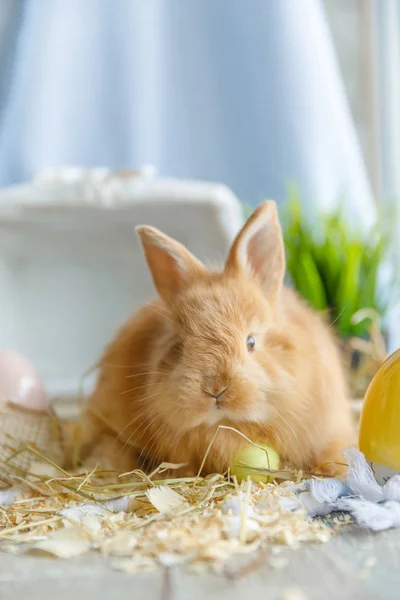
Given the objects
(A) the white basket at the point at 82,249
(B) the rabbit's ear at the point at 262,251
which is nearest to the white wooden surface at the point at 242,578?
(B) the rabbit's ear at the point at 262,251

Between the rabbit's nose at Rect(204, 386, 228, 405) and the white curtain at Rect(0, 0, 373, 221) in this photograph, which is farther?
the white curtain at Rect(0, 0, 373, 221)

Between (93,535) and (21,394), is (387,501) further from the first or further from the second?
(21,394)

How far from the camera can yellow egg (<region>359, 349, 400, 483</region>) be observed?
0.97 m

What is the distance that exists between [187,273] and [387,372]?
37 centimetres

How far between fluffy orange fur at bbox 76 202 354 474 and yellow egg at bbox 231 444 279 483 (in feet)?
0.06

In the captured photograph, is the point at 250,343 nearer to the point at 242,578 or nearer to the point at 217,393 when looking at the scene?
the point at 217,393

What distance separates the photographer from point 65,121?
208cm

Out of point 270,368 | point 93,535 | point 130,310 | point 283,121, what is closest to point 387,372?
point 270,368

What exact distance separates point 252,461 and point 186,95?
1.48m

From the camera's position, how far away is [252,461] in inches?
42.1

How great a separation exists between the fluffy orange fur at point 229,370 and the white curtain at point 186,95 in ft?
3.28

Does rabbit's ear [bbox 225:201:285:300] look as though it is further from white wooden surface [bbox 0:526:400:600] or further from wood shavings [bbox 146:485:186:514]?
white wooden surface [bbox 0:526:400:600]

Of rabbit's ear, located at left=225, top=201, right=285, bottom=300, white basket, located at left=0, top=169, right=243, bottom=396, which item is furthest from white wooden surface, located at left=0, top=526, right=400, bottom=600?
white basket, located at left=0, top=169, right=243, bottom=396

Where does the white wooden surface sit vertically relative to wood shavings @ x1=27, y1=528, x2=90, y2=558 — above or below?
above
